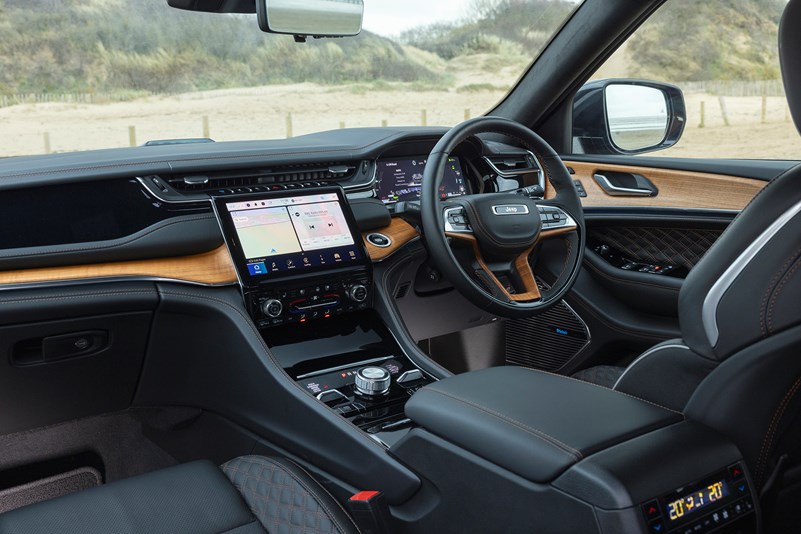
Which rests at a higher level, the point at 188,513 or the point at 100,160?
the point at 100,160

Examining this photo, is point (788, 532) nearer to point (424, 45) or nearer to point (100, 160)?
point (100, 160)

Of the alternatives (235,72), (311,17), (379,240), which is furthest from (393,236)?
(235,72)

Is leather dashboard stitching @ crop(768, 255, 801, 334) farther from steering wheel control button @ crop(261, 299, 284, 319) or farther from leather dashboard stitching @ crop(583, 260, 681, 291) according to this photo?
leather dashboard stitching @ crop(583, 260, 681, 291)

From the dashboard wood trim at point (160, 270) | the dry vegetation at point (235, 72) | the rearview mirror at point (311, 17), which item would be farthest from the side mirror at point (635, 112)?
the dashboard wood trim at point (160, 270)

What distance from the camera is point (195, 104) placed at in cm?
555

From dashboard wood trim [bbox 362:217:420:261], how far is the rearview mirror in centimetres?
62

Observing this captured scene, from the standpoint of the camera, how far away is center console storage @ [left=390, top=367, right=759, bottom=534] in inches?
41.7

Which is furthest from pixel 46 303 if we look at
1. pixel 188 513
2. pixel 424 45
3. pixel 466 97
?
pixel 424 45

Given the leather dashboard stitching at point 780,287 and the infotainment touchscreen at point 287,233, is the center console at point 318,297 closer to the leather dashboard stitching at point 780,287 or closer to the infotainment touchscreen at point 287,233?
the infotainment touchscreen at point 287,233

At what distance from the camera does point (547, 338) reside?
2930 mm

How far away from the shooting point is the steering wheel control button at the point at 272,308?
2135 mm

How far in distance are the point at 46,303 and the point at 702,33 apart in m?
2.52

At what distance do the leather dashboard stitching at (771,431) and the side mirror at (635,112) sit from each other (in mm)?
1874

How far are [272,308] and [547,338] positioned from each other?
120cm
